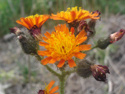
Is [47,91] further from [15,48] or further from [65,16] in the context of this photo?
[15,48]

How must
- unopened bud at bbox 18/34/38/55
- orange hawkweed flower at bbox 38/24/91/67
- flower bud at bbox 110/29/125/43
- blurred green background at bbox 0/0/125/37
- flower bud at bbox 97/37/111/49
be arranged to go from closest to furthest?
orange hawkweed flower at bbox 38/24/91/67, unopened bud at bbox 18/34/38/55, flower bud at bbox 110/29/125/43, flower bud at bbox 97/37/111/49, blurred green background at bbox 0/0/125/37

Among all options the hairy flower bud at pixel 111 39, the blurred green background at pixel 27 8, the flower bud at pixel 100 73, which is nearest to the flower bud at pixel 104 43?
the hairy flower bud at pixel 111 39

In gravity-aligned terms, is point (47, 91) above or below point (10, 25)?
below

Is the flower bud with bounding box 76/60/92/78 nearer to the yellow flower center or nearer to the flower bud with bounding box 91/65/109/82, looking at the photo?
the flower bud with bounding box 91/65/109/82

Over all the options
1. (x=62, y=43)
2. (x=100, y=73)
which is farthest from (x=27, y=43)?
(x=100, y=73)

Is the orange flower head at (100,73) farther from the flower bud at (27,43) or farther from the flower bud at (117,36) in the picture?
the flower bud at (27,43)

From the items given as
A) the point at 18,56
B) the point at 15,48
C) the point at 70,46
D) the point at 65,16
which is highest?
the point at 15,48

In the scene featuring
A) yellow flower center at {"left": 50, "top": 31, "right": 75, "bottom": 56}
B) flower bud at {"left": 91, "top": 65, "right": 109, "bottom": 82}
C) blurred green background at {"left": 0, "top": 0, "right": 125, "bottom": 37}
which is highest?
blurred green background at {"left": 0, "top": 0, "right": 125, "bottom": 37}

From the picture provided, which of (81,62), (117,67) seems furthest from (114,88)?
(81,62)

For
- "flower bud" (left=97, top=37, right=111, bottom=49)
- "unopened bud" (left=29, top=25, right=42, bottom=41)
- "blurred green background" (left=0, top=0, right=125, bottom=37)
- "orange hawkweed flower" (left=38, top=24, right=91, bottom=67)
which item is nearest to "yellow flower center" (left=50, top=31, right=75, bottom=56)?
"orange hawkweed flower" (left=38, top=24, right=91, bottom=67)
